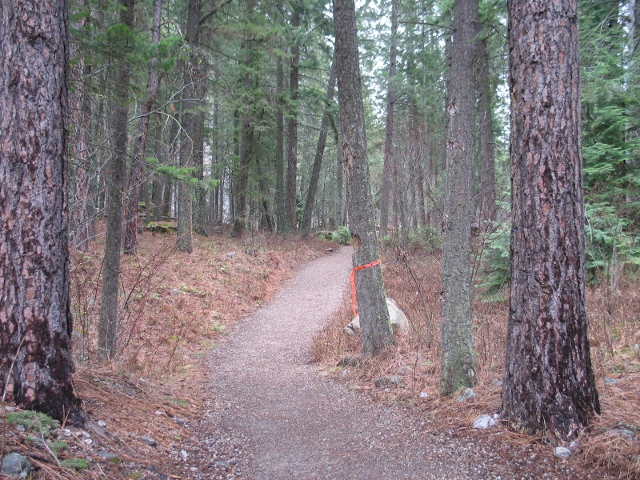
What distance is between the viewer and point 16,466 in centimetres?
217

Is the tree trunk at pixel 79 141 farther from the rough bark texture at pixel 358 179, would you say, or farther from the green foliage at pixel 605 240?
the green foliage at pixel 605 240

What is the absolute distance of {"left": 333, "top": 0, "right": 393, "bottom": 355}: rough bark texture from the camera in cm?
602

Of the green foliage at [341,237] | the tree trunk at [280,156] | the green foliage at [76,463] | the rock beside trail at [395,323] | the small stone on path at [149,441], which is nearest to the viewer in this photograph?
the green foliage at [76,463]

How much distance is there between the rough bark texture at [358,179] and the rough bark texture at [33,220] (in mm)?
3863

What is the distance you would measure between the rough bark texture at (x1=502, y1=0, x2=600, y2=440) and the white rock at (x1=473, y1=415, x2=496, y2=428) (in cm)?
25

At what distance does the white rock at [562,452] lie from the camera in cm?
281

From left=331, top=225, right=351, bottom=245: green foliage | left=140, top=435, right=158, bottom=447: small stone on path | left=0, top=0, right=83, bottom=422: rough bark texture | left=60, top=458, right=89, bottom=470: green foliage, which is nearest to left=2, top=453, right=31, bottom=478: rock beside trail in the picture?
left=60, top=458, right=89, bottom=470: green foliage

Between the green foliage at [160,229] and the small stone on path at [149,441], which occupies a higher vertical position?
the green foliage at [160,229]

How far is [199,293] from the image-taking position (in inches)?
421

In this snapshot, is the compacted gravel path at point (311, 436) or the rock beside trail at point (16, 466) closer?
the rock beside trail at point (16, 466)

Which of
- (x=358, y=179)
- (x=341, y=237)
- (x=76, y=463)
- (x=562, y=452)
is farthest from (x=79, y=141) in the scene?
(x=341, y=237)

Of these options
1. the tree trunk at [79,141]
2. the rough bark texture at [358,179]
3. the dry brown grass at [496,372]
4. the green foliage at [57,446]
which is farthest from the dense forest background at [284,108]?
the green foliage at [57,446]

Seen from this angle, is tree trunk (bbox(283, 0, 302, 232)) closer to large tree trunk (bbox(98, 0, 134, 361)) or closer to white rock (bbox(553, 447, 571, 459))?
large tree trunk (bbox(98, 0, 134, 361))

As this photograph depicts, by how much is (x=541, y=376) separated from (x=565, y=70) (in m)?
2.30
